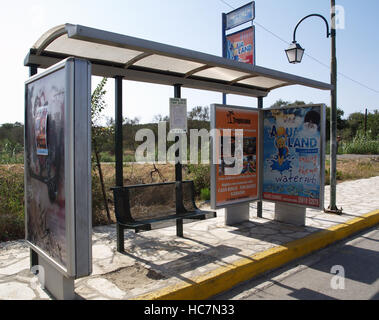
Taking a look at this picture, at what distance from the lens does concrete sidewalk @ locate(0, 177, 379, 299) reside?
11.2ft

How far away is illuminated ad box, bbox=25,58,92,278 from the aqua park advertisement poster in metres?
4.05

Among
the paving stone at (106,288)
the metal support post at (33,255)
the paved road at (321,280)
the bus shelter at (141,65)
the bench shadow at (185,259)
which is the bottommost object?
the paved road at (321,280)

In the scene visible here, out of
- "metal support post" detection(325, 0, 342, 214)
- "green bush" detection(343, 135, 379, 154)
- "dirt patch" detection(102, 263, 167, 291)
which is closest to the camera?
"dirt patch" detection(102, 263, 167, 291)

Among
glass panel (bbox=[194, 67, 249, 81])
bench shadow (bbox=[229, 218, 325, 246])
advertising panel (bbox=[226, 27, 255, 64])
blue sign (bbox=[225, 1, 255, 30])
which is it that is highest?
blue sign (bbox=[225, 1, 255, 30])

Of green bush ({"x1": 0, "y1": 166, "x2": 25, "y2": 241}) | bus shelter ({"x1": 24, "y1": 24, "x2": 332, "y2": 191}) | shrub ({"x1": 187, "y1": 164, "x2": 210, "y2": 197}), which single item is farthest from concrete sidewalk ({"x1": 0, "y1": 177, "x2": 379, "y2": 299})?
shrub ({"x1": 187, "y1": 164, "x2": 210, "y2": 197})

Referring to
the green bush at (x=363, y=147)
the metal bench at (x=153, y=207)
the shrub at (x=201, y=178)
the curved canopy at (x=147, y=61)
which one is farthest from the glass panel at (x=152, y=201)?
the green bush at (x=363, y=147)

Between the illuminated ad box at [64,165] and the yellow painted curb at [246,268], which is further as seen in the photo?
the yellow painted curb at [246,268]

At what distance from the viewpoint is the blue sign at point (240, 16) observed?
8039 millimetres

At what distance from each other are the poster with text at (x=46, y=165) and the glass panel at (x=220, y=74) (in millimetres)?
2580

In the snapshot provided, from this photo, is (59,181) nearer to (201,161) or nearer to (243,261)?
(243,261)

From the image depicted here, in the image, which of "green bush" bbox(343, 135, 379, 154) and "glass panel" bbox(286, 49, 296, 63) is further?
"green bush" bbox(343, 135, 379, 154)

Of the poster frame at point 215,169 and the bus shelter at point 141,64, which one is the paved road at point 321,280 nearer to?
the poster frame at point 215,169

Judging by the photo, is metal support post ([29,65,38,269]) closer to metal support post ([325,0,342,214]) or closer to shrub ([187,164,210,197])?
metal support post ([325,0,342,214])

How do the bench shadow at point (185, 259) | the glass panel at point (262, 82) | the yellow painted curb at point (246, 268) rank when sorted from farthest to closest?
the glass panel at point (262, 82)
the bench shadow at point (185, 259)
the yellow painted curb at point (246, 268)
